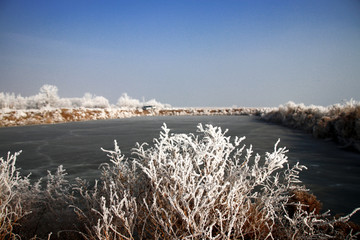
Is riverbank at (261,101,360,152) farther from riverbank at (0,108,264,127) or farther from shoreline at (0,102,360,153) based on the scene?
riverbank at (0,108,264,127)

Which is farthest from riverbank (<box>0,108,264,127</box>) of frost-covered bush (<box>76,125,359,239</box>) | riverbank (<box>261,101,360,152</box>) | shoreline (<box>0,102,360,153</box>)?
riverbank (<box>261,101,360,152</box>)

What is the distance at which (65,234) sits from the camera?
2.62 m

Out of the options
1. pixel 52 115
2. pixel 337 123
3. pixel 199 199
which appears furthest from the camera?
pixel 52 115

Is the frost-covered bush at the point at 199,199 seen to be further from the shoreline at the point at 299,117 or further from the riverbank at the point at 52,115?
the riverbank at the point at 52,115

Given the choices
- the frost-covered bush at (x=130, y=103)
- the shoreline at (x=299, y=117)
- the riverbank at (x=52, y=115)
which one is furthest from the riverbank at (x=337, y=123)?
the frost-covered bush at (x=130, y=103)

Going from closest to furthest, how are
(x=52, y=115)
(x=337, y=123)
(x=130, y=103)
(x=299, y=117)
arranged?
(x=337, y=123) < (x=299, y=117) < (x=52, y=115) < (x=130, y=103)

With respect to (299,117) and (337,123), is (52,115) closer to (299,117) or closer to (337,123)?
(299,117)

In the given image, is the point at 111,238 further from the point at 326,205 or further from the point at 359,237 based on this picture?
the point at 326,205

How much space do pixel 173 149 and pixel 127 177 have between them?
2.07 feet

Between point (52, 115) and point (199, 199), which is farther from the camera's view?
point (52, 115)

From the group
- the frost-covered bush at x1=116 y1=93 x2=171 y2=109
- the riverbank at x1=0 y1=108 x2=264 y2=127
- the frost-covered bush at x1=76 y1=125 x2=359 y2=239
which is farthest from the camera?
the frost-covered bush at x1=116 y1=93 x2=171 y2=109

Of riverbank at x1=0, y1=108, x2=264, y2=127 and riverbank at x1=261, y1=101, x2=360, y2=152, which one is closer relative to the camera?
riverbank at x1=261, y1=101, x2=360, y2=152

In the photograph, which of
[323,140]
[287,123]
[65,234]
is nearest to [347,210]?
[65,234]

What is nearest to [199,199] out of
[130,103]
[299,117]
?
[299,117]
